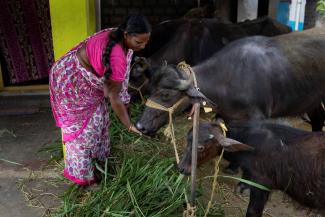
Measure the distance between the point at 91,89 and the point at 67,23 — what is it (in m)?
0.92

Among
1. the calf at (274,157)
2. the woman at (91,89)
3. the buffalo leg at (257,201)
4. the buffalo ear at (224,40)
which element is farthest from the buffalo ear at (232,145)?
the buffalo ear at (224,40)

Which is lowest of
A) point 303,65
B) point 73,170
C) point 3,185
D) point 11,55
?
point 3,185

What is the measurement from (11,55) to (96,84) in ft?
12.8

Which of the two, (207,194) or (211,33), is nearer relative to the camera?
(207,194)

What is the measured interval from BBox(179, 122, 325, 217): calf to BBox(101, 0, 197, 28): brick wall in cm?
507

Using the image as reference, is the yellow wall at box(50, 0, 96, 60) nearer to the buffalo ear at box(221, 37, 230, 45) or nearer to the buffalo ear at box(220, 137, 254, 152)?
the buffalo ear at box(220, 137, 254, 152)

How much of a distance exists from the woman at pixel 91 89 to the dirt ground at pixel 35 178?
0.41 metres

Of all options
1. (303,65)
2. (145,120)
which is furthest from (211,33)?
(145,120)

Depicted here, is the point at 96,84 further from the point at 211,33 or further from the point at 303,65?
the point at 211,33

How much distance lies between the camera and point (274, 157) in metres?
2.89

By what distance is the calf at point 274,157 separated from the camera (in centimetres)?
276

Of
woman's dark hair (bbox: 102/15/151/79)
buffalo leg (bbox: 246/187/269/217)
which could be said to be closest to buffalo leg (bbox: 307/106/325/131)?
buffalo leg (bbox: 246/187/269/217)

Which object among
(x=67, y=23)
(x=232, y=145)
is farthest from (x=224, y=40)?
(x=232, y=145)

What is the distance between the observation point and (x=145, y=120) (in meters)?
3.54
